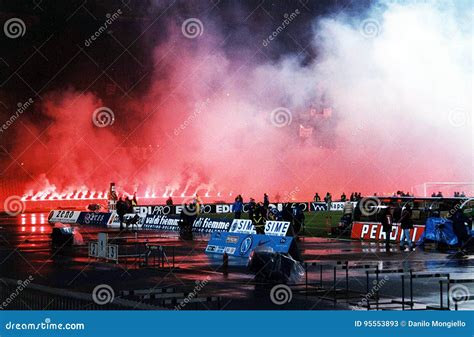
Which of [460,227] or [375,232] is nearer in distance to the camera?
[460,227]

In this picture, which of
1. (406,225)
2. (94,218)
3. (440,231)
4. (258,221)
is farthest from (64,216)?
(440,231)

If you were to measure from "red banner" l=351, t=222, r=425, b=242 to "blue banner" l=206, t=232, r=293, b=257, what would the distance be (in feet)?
21.6

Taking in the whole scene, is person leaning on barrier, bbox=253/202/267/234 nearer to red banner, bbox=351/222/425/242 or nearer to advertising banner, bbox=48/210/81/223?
red banner, bbox=351/222/425/242

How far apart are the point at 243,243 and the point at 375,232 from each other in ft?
25.2

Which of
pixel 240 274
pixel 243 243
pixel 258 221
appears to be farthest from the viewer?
pixel 258 221

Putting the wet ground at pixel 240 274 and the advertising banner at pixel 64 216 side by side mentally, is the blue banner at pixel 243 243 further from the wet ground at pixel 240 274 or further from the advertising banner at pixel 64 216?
the advertising banner at pixel 64 216

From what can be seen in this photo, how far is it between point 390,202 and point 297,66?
33519 millimetres

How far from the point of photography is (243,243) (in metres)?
23.8

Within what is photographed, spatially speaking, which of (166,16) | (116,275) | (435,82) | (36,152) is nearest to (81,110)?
(36,152)

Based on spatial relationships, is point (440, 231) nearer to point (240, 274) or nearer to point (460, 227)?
point (460, 227)

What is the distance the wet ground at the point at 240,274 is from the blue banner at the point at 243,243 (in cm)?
66

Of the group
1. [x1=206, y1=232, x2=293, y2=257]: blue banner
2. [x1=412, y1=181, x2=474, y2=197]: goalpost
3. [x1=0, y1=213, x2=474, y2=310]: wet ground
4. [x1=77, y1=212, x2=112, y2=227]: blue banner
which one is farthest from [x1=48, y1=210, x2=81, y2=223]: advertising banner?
[x1=412, y1=181, x2=474, y2=197]: goalpost

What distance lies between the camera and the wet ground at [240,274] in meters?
14.6

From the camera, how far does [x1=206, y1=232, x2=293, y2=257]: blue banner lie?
2112 cm
